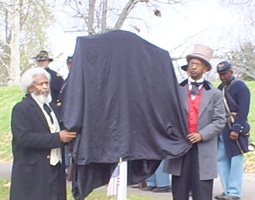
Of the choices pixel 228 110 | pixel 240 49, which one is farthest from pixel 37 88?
pixel 240 49

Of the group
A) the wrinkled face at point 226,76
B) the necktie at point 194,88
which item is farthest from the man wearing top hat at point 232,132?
the necktie at point 194,88

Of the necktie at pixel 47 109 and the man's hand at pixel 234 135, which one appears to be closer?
the necktie at pixel 47 109

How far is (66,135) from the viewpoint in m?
4.49

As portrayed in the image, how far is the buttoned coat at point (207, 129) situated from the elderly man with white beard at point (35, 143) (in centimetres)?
115

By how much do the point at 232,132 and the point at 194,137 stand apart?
202 centimetres

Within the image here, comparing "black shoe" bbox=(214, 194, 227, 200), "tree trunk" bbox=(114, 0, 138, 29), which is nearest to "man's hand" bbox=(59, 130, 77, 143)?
"black shoe" bbox=(214, 194, 227, 200)

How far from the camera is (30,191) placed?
4906mm

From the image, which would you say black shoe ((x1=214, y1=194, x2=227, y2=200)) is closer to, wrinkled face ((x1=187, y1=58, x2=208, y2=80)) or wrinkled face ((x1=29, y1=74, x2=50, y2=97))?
wrinkled face ((x1=187, y1=58, x2=208, y2=80))

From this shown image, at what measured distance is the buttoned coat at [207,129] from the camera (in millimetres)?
5062

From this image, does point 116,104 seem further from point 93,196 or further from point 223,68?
point 93,196

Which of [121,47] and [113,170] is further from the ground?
[121,47]

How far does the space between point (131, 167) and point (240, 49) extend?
20.0 meters

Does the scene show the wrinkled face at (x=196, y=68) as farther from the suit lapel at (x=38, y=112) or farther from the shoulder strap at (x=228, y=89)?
the shoulder strap at (x=228, y=89)

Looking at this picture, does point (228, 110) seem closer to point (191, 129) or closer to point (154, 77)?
point (191, 129)
